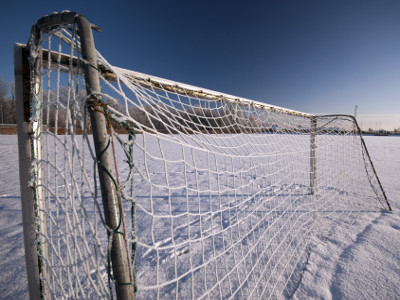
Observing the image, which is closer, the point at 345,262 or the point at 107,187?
the point at 107,187

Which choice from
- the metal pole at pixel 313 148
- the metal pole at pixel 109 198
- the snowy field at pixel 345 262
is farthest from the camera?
the metal pole at pixel 313 148

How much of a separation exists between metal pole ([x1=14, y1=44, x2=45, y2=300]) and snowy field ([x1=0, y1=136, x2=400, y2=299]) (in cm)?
49

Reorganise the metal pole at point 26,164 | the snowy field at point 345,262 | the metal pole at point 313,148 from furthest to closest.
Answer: the metal pole at point 313,148
the snowy field at point 345,262
the metal pole at point 26,164

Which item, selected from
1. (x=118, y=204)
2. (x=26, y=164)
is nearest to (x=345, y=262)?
(x=118, y=204)

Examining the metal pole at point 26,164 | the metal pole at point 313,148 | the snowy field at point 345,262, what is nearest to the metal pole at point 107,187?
the metal pole at point 26,164

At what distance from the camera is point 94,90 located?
21.6 inches

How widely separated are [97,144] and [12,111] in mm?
39729

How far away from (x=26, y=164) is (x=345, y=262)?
7.82 ft

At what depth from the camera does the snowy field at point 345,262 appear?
1204 mm

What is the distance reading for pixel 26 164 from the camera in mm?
903

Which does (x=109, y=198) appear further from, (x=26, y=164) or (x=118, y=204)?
(x=26, y=164)

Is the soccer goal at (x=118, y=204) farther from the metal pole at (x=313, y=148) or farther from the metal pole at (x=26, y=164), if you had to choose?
the metal pole at (x=313, y=148)

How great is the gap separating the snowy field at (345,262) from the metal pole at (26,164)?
0.49m

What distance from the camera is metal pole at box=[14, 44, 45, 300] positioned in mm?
836
